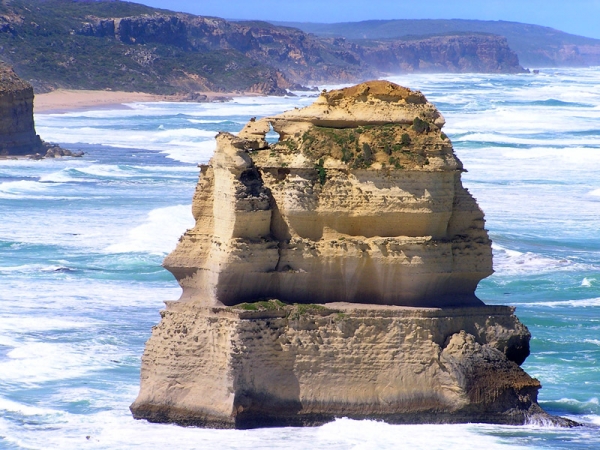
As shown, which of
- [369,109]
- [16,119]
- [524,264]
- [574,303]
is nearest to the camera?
[369,109]

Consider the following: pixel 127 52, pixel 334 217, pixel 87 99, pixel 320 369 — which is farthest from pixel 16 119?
pixel 127 52

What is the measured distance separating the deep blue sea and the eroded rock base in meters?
0.25

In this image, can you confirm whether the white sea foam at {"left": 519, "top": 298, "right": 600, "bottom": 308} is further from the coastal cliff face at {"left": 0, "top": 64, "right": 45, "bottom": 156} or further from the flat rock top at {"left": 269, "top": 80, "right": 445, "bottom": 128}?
the coastal cliff face at {"left": 0, "top": 64, "right": 45, "bottom": 156}

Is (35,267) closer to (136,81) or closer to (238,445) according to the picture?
(238,445)

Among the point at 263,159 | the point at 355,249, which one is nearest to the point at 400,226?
the point at 355,249

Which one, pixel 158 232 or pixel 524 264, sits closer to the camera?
pixel 524 264

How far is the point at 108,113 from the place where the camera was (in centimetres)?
9762

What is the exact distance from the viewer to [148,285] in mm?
27656

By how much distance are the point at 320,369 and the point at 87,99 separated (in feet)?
315

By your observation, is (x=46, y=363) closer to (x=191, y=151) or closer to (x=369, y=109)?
(x=369, y=109)

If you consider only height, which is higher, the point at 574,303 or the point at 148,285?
the point at 574,303

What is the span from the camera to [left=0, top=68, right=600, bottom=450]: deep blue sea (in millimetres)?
15422

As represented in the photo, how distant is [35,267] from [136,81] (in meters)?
98.5

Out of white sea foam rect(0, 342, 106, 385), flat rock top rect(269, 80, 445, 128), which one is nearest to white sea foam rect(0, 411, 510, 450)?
white sea foam rect(0, 342, 106, 385)
